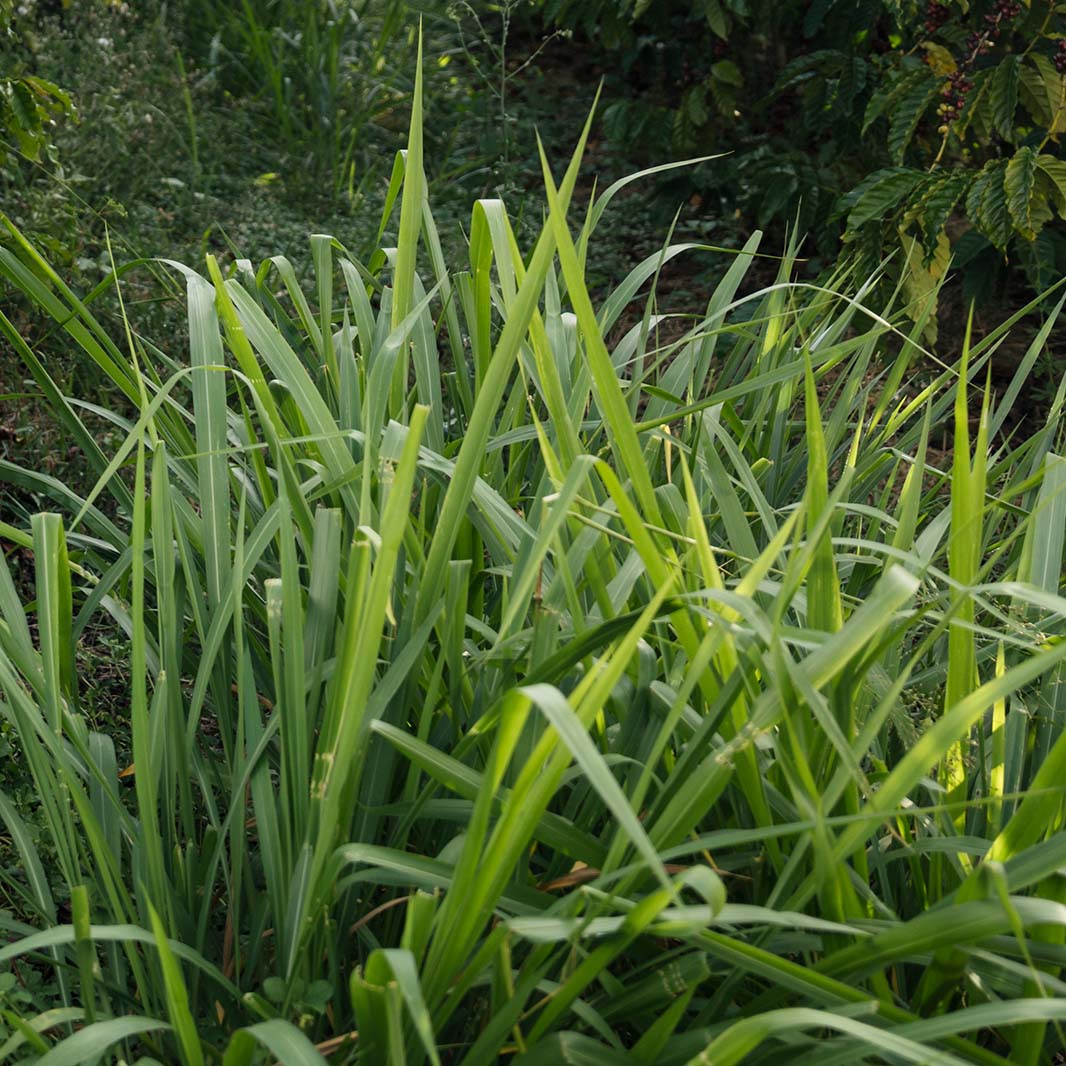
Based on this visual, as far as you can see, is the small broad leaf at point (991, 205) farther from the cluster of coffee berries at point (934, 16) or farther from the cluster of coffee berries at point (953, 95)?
the cluster of coffee berries at point (934, 16)

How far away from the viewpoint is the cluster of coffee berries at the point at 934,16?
2.68 m

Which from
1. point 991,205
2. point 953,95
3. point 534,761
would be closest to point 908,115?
point 953,95

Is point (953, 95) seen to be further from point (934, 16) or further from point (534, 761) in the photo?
point (534, 761)

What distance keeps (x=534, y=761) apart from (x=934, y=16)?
2405 mm

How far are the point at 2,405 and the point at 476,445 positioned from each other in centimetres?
197

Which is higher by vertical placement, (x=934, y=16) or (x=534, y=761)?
(x=934, y=16)

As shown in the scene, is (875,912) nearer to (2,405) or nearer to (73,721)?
(73,721)

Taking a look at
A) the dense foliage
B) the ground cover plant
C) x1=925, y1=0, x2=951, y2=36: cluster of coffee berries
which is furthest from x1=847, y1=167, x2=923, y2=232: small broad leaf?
the ground cover plant

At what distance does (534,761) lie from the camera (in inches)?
33.7

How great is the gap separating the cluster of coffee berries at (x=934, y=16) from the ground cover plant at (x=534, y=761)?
5.34 feet

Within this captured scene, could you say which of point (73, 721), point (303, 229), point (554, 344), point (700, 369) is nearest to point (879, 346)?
point (700, 369)

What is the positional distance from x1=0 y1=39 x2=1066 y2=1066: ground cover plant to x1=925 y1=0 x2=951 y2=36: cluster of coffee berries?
5.34 ft

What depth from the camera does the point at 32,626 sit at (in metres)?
2.07

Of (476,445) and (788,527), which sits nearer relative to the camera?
(788,527)
